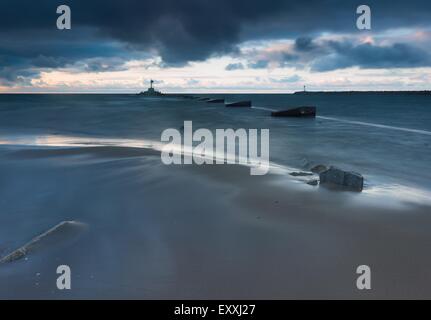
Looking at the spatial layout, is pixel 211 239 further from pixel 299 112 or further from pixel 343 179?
pixel 299 112

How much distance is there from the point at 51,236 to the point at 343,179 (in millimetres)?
6447

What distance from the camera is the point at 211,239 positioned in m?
5.49

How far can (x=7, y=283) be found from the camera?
13.9 feet

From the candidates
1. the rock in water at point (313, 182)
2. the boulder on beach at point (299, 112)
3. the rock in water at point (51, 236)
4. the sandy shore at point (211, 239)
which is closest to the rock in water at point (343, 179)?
the rock in water at point (313, 182)

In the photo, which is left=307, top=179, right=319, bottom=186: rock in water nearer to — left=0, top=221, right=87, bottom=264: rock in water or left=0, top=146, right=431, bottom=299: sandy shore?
left=0, top=146, right=431, bottom=299: sandy shore

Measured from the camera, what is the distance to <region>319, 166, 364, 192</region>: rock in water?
327 inches

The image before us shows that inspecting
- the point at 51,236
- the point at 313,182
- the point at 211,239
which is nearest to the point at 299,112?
the point at 313,182

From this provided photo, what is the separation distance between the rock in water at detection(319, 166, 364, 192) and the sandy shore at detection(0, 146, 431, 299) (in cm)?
51

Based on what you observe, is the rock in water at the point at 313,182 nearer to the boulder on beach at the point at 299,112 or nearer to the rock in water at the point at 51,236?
the rock in water at the point at 51,236

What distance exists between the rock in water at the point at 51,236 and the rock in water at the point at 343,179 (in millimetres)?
5737
